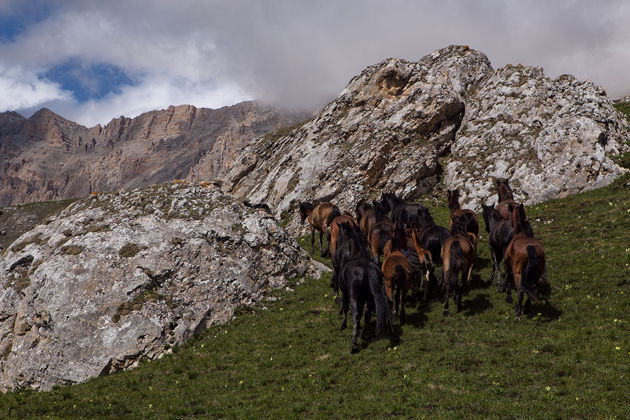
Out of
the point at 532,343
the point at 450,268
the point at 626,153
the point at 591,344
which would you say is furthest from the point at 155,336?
the point at 626,153

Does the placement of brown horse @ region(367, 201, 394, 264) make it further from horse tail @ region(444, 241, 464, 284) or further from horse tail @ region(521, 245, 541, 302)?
horse tail @ region(521, 245, 541, 302)

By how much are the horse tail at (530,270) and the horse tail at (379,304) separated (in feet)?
15.4

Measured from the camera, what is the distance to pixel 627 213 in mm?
23047

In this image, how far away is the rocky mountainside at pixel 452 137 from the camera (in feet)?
107

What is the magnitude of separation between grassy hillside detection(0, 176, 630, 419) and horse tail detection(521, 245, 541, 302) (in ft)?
3.69

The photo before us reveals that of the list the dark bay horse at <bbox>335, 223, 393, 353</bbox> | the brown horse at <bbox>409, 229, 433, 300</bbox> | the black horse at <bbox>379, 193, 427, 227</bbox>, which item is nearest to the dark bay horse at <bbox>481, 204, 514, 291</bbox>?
the brown horse at <bbox>409, 229, 433, 300</bbox>

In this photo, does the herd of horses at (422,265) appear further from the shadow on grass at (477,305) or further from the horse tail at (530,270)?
the shadow on grass at (477,305)

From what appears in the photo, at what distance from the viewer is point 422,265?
1747 cm

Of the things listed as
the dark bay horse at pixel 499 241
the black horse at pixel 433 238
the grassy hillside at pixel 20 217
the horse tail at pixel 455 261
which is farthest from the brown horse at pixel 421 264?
the grassy hillside at pixel 20 217

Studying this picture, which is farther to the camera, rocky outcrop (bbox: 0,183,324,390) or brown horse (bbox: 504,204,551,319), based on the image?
rocky outcrop (bbox: 0,183,324,390)

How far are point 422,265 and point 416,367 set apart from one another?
552 centimetres

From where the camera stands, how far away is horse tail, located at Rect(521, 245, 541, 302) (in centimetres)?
1428

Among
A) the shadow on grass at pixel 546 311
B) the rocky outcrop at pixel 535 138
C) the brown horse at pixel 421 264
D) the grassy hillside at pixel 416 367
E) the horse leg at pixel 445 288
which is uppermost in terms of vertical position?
the rocky outcrop at pixel 535 138

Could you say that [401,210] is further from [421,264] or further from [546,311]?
[546,311]
